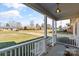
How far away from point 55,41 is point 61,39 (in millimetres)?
188

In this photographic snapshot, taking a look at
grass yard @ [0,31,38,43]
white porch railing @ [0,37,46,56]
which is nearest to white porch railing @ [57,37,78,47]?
white porch railing @ [0,37,46,56]

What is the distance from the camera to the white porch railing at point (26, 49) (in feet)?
10.6

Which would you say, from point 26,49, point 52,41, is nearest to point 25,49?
point 26,49

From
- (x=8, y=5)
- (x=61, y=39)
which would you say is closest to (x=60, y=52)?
(x=61, y=39)

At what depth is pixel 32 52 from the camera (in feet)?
13.5

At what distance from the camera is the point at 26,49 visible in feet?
12.9

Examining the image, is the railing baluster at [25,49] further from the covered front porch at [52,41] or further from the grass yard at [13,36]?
the grass yard at [13,36]

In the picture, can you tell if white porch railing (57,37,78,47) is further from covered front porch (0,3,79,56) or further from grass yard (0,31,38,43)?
grass yard (0,31,38,43)

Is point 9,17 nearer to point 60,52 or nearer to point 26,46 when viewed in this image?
point 26,46

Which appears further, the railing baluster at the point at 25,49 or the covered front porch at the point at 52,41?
the covered front porch at the point at 52,41

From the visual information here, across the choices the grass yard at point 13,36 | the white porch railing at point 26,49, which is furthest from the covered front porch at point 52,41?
the grass yard at point 13,36

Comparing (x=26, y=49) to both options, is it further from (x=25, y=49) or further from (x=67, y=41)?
(x=67, y=41)

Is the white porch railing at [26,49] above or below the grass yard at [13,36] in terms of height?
below

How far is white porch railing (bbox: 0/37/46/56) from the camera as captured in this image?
323 centimetres
